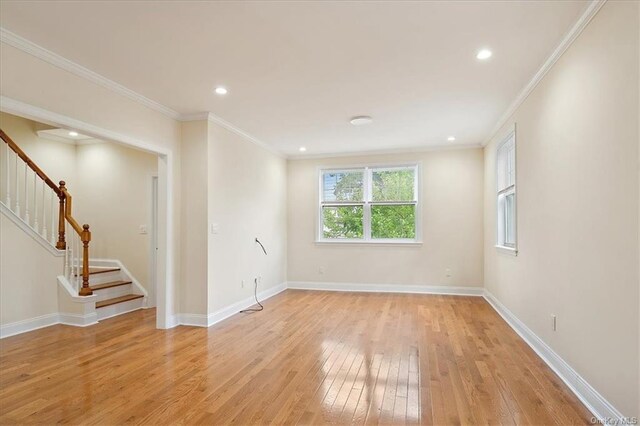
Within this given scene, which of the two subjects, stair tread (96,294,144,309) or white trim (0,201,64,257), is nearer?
white trim (0,201,64,257)

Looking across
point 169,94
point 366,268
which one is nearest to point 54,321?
point 169,94

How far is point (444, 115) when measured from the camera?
14.9 feet

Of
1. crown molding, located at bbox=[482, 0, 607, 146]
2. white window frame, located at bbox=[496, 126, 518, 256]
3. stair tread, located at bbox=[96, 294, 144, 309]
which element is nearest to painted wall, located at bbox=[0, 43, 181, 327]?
stair tread, located at bbox=[96, 294, 144, 309]

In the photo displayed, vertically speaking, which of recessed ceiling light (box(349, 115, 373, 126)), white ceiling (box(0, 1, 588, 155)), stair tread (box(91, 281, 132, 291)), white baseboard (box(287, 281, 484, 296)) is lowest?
white baseboard (box(287, 281, 484, 296))

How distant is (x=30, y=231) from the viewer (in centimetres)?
443

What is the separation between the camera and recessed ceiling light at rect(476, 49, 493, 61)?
9.43 ft

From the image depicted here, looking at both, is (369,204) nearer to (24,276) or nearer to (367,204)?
(367,204)

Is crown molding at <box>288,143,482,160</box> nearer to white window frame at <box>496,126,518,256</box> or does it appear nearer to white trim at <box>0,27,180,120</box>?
white window frame at <box>496,126,518,256</box>

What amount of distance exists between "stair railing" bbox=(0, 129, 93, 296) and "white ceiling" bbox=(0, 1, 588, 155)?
2256 mm

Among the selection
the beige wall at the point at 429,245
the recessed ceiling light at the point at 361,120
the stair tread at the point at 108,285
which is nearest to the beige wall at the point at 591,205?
the recessed ceiling light at the point at 361,120

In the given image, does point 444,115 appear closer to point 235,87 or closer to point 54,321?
point 235,87

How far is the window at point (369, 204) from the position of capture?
652 cm

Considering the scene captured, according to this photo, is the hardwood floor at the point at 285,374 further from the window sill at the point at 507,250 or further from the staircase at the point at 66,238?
the window sill at the point at 507,250

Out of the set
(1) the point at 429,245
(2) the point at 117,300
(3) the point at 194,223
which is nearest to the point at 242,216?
(3) the point at 194,223
